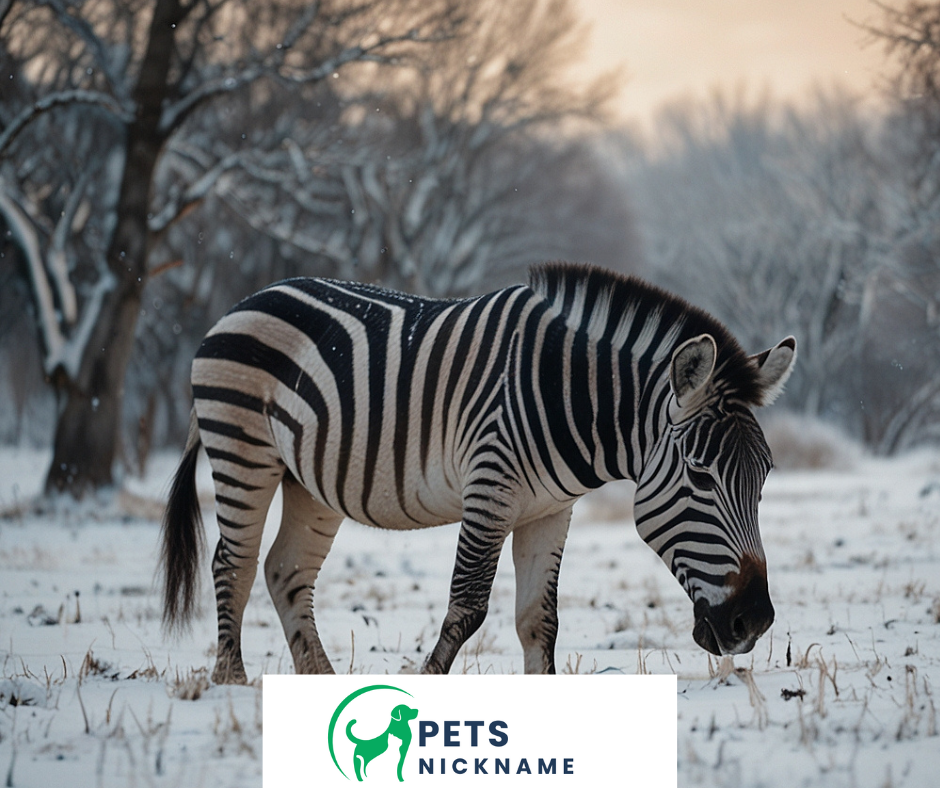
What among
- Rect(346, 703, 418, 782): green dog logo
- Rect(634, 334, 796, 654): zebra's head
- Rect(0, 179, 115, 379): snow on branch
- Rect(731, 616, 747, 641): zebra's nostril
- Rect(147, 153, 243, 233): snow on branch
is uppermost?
Rect(147, 153, 243, 233): snow on branch

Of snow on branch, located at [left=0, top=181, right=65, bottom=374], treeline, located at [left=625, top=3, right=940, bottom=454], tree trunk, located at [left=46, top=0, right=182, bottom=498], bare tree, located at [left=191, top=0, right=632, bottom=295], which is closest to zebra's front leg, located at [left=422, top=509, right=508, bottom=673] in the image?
treeline, located at [left=625, top=3, right=940, bottom=454]

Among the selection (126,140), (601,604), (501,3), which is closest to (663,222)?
(501,3)

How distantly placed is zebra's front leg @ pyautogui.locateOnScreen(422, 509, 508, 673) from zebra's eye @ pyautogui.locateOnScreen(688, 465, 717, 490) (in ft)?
2.50

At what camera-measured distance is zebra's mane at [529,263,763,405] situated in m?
3.60

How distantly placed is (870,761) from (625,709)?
785mm

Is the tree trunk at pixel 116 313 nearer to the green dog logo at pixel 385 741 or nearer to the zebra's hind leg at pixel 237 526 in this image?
the zebra's hind leg at pixel 237 526

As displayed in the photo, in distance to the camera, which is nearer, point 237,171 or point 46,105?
point 46,105

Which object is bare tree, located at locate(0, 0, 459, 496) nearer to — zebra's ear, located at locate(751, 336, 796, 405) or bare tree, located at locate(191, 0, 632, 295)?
bare tree, located at locate(191, 0, 632, 295)

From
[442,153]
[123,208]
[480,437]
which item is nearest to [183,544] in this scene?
[480,437]

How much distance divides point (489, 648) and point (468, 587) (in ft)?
5.38

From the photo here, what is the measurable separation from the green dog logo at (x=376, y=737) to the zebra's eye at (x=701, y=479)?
129 cm

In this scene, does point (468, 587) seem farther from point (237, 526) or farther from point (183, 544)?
point (183, 544)

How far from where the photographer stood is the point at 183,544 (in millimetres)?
4852

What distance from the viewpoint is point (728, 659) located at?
4.14 metres
